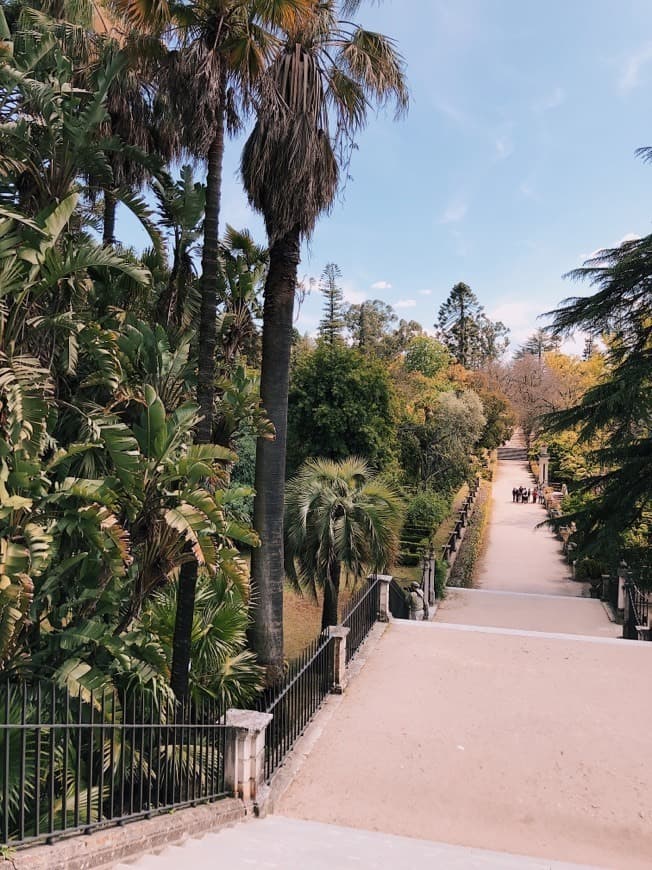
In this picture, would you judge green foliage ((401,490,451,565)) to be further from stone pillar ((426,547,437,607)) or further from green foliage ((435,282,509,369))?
green foliage ((435,282,509,369))

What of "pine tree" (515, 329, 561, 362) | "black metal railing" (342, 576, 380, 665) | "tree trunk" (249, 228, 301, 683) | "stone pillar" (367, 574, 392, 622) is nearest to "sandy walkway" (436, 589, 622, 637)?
"stone pillar" (367, 574, 392, 622)

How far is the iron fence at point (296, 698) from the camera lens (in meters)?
7.00

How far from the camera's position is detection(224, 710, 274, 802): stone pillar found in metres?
6.00

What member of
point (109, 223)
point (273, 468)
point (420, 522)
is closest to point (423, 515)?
point (420, 522)

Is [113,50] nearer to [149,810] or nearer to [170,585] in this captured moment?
[170,585]

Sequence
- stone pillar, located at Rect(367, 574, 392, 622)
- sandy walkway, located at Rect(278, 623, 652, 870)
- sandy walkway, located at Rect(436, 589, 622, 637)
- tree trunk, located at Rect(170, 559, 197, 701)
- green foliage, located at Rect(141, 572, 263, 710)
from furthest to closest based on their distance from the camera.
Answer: sandy walkway, located at Rect(436, 589, 622, 637)
stone pillar, located at Rect(367, 574, 392, 622)
green foliage, located at Rect(141, 572, 263, 710)
tree trunk, located at Rect(170, 559, 197, 701)
sandy walkway, located at Rect(278, 623, 652, 870)

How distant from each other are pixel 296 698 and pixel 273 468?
3.55 metres

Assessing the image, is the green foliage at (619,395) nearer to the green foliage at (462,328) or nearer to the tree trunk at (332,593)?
the tree trunk at (332,593)

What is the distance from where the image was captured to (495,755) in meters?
7.35

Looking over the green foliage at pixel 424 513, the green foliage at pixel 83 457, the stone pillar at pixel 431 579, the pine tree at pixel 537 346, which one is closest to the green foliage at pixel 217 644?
the green foliage at pixel 83 457

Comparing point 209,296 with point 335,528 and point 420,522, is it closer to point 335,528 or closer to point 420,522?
point 335,528

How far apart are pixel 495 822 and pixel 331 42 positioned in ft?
32.4

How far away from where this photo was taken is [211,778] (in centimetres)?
611

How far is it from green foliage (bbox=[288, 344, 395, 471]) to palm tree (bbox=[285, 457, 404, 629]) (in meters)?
11.5
